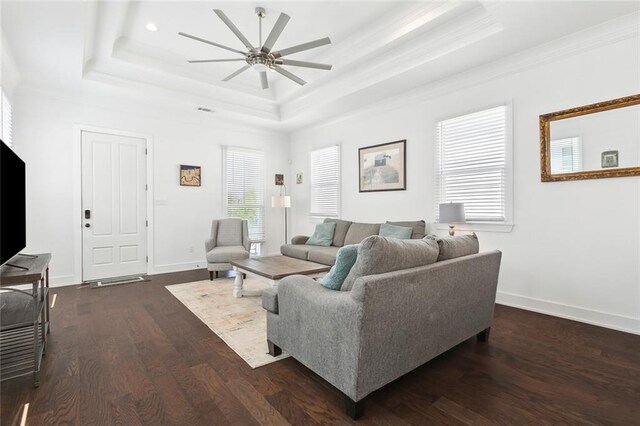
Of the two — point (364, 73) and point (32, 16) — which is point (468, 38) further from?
point (32, 16)

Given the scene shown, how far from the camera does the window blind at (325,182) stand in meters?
6.15

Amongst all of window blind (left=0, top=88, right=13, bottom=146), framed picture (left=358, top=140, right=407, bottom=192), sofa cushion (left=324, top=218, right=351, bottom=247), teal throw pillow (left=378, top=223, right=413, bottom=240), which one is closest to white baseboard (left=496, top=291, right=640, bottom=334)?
teal throw pillow (left=378, top=223, right=413, bottom=240)

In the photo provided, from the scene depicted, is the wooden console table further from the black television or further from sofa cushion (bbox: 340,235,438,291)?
sofa cushion (bbox: 340,235,438,291)

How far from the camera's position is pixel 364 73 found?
4.45m

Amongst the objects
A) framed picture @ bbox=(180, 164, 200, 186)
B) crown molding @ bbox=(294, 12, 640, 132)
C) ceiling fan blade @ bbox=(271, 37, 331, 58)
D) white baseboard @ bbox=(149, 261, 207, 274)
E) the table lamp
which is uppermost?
crown molding @ bbox=(294, 12, 640, 132)

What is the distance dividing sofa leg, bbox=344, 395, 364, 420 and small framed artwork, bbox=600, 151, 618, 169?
3.28m

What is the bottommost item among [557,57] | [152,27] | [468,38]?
[557,57]

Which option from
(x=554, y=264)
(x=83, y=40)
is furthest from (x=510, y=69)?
(x=83, y=40)

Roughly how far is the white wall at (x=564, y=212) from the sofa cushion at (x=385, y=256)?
88.3 inches

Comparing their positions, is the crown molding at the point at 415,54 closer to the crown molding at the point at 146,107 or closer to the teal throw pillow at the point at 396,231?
the crown molding at the point at 146,107

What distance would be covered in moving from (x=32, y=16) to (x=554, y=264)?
18.9ft

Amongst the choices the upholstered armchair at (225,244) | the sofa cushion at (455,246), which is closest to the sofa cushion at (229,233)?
the upholstered armchair at (225,244)

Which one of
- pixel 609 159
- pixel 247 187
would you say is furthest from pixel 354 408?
pixel 247 187

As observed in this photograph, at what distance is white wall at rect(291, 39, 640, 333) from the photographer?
2.95 m
